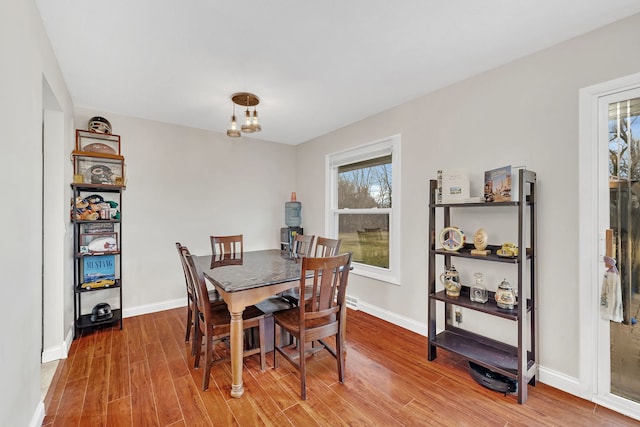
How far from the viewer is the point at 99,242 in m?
3.08

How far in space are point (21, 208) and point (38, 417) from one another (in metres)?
1.23

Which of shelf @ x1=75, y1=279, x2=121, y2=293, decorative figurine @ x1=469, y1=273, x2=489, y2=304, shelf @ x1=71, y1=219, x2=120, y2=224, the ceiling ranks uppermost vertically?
the ceiling

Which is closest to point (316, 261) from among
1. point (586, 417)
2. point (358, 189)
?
point (586, 417)

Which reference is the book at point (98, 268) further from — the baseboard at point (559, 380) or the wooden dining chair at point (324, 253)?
the baseboard at point (559, 380)

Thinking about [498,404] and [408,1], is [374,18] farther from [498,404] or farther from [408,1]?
[498,404]

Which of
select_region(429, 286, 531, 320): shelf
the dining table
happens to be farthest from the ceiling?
select_region(429, 286, 531, 320): shelf

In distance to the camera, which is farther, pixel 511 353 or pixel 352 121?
pixel 352 121

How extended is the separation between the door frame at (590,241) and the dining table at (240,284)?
1.96 metres

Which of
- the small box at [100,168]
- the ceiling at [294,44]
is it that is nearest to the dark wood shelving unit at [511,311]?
the ceiling at [294,44]

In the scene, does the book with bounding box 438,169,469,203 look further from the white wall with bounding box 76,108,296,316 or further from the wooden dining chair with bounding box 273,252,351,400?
the white wall with bounding box 76,108,296,316

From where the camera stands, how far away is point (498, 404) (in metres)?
1.90

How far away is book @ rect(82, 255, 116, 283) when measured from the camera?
3080 millimetres

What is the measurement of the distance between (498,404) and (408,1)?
8.43ft

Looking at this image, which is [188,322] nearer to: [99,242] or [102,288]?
A: [102,288]
